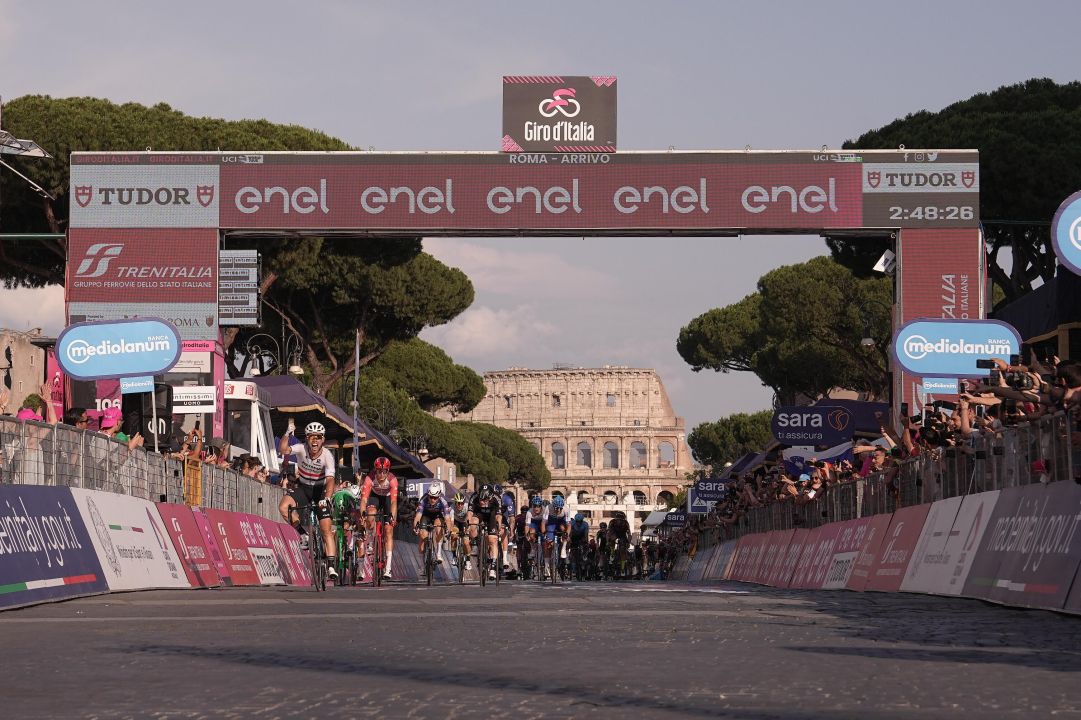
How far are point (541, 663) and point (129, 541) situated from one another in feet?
30.8

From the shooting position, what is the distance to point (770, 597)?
47.7ft

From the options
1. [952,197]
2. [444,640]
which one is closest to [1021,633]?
[444,640]

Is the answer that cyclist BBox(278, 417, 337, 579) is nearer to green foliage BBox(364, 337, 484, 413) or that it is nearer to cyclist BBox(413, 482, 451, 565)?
cyclist BBox(413, 482, 451, 565)

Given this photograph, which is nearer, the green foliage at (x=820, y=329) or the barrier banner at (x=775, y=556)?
the barrier banner at (x=775, y=556)

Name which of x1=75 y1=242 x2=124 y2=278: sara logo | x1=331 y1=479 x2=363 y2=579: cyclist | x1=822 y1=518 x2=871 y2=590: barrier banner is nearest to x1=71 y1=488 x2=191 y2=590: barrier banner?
x1=331 y1=479 x2=363 y2=579: cyclist

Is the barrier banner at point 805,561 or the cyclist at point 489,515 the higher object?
the cyclist at point 489,515

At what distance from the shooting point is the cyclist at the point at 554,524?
2595cm

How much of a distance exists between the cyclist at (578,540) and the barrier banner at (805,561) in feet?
27.9

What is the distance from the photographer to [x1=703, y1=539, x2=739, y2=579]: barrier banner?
33406mm

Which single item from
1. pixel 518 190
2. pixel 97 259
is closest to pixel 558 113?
pixel 518 190

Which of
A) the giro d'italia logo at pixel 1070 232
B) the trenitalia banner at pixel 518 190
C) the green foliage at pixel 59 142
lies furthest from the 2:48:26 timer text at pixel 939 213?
the giro d'italia logo at pixel 1070 232

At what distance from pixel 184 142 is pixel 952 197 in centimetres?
1938

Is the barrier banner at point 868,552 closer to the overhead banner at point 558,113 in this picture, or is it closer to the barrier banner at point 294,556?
the barrier banner at point 294,556

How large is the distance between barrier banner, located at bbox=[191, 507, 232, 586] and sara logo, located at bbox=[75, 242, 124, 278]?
1733 centimetres
